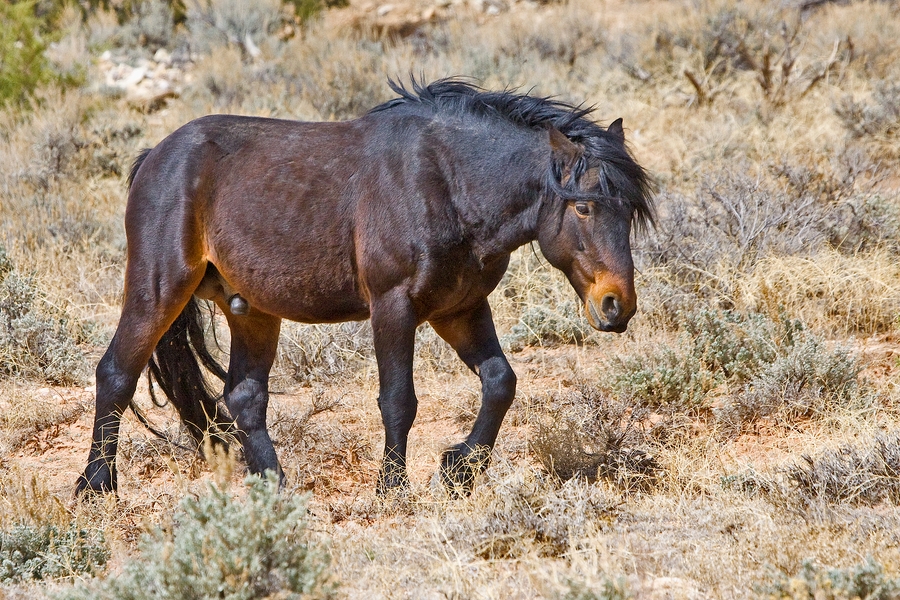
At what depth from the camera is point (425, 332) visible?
24.9 feet

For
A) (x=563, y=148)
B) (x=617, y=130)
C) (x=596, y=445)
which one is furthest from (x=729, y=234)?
(x=563, y=148)

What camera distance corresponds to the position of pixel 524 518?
13.2 feet

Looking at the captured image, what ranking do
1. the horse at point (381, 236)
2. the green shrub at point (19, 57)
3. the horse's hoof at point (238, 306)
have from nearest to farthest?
the horse at point (381, 236) < the horse's hoof at point (238, 306) < the green shrub at point (19, 57)

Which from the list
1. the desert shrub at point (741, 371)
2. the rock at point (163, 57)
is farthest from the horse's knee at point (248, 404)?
the rock at point (163, 57)

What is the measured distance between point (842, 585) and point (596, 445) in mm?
2385

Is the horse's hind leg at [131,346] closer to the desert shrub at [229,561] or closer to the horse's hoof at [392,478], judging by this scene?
the horse's hoof at [392,478]

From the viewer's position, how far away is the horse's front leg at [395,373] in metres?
4.69

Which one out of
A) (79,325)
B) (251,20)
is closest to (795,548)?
(79,325)

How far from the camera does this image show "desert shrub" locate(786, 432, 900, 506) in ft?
14.4

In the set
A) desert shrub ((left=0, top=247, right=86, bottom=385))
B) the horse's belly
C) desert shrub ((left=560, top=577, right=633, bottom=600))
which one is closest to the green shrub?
desert shrub ((left=0, top=247, right=86, bottom=385))

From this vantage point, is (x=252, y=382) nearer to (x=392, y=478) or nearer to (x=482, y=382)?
(x=392, y=478)

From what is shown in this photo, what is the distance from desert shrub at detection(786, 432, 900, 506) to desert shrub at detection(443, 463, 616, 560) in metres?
0.93

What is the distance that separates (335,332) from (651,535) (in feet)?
13.1

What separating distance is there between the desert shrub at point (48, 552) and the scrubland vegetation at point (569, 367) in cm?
2
